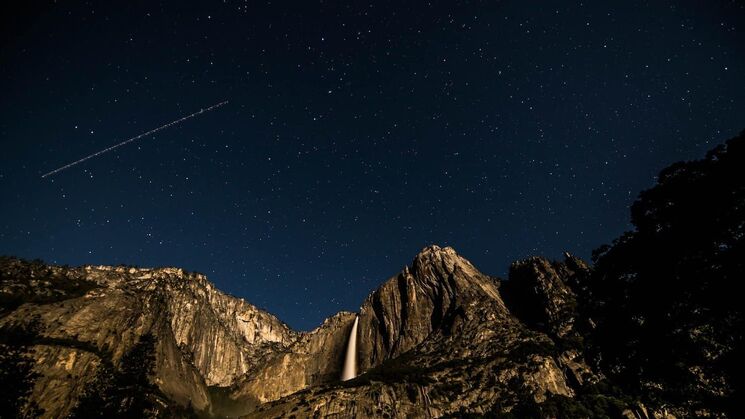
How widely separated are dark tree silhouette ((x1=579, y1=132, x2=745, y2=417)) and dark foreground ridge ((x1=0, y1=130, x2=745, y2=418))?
5 cm

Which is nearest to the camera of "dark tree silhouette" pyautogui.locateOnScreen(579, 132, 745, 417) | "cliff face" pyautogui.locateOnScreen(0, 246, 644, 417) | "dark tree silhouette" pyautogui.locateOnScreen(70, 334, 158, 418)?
"dark tree silhouette" pyautogui.locateOnScreen(579, 132, 745, 417)

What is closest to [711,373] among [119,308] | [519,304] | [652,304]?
[652,304]

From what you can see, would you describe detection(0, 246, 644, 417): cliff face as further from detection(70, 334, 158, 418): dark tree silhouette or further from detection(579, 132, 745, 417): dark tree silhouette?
detection(579, 132, 745, 417): dark tree silhouette

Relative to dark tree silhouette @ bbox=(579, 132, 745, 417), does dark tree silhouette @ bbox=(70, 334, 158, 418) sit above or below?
above

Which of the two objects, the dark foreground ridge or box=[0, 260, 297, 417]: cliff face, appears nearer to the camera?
the dark foreground ridge

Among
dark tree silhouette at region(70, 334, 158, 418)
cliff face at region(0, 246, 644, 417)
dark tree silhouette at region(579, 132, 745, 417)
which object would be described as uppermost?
cliff face at region(0, 246, 644, 417)

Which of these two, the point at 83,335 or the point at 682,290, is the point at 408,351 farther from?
the point at 682,290

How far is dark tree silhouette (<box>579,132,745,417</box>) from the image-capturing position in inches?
534

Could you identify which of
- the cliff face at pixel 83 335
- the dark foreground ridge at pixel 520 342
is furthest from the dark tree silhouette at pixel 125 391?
the cliff face at pixel 83 335

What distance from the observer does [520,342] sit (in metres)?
131

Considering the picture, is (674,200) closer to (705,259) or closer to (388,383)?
(705,259)

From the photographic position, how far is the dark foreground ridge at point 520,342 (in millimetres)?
14414

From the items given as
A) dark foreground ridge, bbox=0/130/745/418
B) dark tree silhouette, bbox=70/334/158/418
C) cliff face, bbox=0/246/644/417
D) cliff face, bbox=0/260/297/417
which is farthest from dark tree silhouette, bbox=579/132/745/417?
cliff face, bbox=0/260/297/417

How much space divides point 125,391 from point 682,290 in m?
62.9
